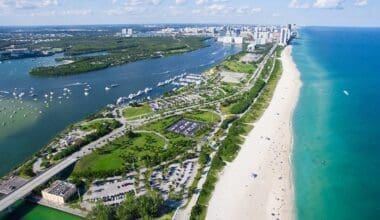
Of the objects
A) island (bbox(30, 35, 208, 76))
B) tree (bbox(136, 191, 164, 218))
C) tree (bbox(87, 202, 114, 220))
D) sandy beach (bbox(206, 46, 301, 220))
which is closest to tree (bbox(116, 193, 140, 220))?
tree (bbox(136, 191, 164, 218))

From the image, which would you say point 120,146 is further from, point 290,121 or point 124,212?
point 290,121

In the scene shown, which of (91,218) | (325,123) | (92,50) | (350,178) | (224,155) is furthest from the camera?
(92,50)

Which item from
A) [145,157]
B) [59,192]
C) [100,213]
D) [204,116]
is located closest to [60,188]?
[59,192]

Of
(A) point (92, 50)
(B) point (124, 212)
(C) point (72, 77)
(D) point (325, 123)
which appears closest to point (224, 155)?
(B) point (124, 212)

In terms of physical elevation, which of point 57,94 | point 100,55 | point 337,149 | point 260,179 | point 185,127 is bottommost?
point 260,179

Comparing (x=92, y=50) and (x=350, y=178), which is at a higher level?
(x=92, y=50)

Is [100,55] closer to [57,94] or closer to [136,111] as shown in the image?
[57,94]

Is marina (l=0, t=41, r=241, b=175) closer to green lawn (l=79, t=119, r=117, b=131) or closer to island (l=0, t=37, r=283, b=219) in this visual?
green lawn (l=79, t=119, r=117, b=131)
